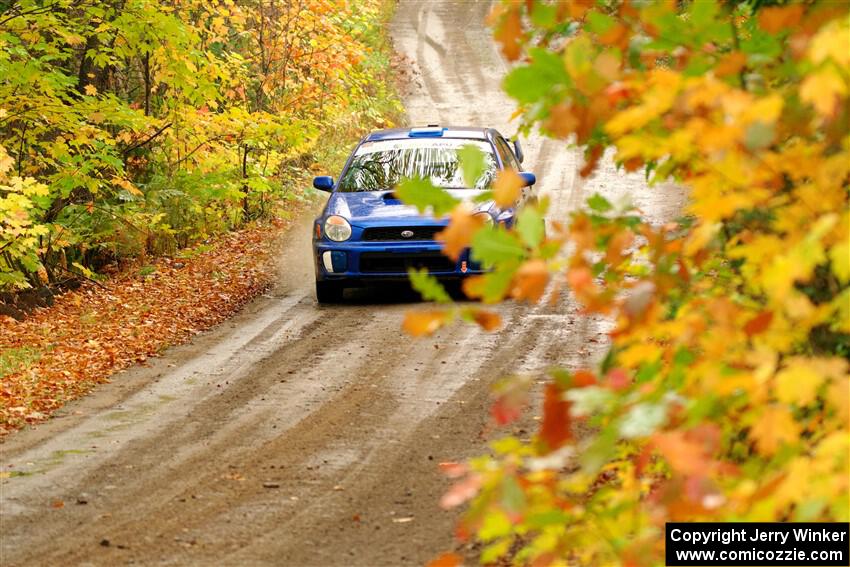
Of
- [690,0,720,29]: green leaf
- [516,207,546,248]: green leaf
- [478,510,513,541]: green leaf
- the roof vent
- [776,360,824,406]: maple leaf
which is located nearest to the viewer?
[776,360,824,406]: maple leaf

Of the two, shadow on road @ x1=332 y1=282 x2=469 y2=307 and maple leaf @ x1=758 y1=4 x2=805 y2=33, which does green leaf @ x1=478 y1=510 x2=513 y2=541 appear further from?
shadow on road @ x1=332 y1=282 x2=469 y2=307

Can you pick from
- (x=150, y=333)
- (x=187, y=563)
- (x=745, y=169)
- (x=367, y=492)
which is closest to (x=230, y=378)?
(x=150, y=333)

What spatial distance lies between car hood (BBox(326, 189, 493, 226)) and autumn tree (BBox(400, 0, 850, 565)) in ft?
27.5

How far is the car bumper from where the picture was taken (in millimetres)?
11562

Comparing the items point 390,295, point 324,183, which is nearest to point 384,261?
point 390,295

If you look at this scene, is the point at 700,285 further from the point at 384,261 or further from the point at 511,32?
the point at 384,261

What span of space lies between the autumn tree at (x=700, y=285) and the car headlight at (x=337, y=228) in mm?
8595

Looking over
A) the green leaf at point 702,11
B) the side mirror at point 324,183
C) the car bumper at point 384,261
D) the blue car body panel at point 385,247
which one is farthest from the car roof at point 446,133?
the green leaf at point 702,11

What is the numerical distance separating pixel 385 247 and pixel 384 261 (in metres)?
0.17

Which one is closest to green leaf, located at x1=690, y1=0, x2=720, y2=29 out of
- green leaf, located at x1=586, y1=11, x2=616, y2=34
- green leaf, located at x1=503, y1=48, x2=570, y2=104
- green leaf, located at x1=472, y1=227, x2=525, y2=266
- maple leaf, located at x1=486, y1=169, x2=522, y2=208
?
green leaf, located at x1=586, y1=11, x2=616, y2=34

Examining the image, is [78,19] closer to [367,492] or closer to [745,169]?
[367,492]

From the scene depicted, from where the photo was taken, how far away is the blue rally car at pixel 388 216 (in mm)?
11602

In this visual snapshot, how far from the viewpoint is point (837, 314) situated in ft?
9.98

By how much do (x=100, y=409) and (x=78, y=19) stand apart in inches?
262
